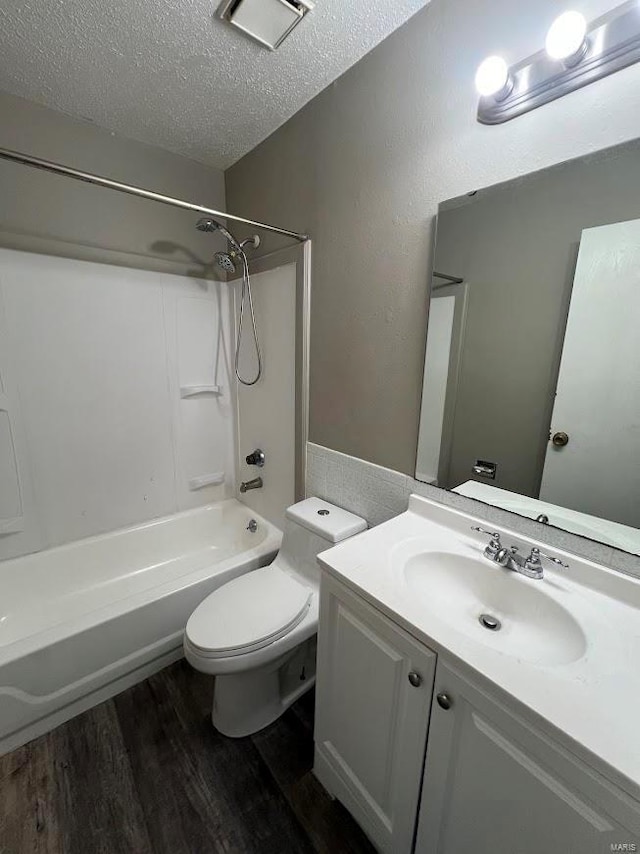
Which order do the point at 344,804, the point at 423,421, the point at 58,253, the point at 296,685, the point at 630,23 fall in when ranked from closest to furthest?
the point at 630,23
the point at 344,804
the point at 423,421
the point at 296,685
the point at 58,253

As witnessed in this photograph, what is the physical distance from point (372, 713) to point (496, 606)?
43 cm

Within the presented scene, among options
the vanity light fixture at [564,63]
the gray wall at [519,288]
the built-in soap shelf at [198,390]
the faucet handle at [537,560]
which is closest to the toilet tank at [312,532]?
the gray wall at [519,288]

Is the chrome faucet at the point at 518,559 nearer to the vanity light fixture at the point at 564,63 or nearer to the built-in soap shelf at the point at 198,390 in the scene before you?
the vanity light fixture at the point at 564,63

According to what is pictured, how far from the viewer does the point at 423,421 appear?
1.25 m

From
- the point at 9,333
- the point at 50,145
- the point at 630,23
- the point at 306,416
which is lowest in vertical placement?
the point at 306,416

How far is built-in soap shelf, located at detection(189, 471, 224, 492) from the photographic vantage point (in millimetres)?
2297

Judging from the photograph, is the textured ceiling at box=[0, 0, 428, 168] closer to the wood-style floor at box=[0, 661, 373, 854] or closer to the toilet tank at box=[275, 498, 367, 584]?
the toilet tank at box=[275, 498, 367, 584]

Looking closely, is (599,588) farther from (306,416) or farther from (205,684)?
(205,684)

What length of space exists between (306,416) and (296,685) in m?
1.19

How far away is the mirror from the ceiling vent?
768mm

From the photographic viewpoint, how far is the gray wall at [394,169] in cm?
90

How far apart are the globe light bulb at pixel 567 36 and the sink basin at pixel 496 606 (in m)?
1.28

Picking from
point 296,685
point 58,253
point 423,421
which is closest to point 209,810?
point 296,685

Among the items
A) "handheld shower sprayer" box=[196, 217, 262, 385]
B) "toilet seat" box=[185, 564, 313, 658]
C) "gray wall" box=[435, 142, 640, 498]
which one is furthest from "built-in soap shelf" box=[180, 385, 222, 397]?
"gray wall" box=[435, 142, 640, 498]
